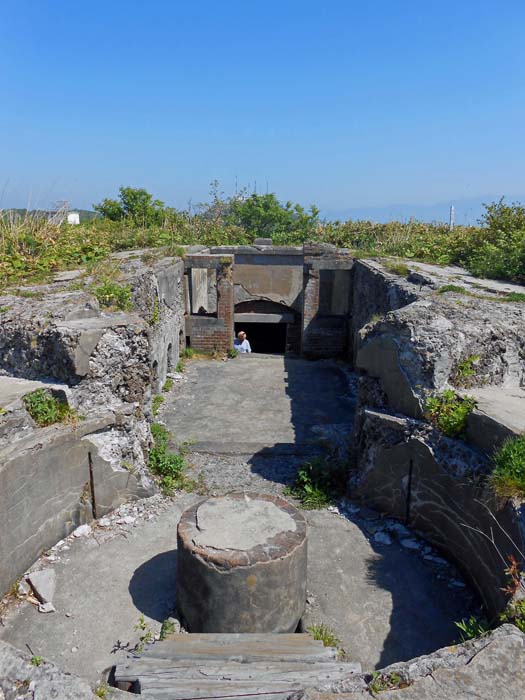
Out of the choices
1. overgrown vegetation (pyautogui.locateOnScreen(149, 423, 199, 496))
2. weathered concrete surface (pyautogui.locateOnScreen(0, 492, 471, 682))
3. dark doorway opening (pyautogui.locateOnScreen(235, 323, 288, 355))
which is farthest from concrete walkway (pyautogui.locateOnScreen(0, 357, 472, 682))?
dark doorway opening (pyautogui.locateOnScreen(235, 323, 288, 355))

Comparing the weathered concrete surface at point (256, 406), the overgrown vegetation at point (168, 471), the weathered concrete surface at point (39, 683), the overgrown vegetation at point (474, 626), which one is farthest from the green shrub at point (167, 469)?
the overgrown vegetation at point (474, 626)

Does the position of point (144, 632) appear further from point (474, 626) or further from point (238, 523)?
point (474, 626)

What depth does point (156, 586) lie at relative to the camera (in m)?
5.42

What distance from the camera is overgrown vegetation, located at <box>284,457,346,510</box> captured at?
22.9 ft

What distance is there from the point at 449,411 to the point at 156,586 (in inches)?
143

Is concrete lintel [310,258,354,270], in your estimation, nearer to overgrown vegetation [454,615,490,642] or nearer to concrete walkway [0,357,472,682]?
concrete walkway [0,357,472,682]

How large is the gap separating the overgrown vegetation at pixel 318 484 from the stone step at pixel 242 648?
256cm

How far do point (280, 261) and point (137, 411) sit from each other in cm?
900

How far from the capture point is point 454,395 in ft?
19.8

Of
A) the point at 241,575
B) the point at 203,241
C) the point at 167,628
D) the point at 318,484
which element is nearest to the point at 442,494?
the point at 318,484

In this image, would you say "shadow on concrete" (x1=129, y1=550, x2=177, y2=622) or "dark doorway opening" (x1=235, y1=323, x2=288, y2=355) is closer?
"shadow on concrete" (x1=129, y1=550, x2=177, y2=622)

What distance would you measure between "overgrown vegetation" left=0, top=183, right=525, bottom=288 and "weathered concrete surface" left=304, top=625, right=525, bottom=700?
27.1 ft

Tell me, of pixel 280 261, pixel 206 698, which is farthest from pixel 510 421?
pixel 280 261

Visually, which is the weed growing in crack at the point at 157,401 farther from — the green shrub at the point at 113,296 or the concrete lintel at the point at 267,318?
the concrete lintel at the point at 267,318
